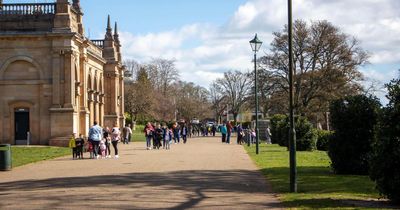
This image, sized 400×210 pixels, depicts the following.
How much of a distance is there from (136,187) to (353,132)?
7278 mm

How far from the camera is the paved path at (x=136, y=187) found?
43.1 feet

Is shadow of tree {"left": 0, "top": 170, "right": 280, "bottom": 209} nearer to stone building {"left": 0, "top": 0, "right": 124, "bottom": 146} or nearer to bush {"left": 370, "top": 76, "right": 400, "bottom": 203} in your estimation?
bush {"left": 370, "top": 76, "right": 400, "bottom": 203}

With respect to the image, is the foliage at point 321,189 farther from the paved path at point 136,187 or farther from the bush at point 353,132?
the bush at point 353,132

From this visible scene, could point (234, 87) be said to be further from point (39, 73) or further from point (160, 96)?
point (39, 73)

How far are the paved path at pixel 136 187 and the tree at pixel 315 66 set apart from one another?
129ft

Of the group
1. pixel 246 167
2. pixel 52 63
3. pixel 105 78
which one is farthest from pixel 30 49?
pixel 246 167

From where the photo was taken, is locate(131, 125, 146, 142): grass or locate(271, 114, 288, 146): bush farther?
locate(131, 125, 146, 142): grass

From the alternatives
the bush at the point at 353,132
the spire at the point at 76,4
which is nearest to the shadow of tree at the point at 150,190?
the bush at the point at 353,132

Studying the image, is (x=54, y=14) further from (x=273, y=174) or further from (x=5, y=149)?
(x=273, y=174)

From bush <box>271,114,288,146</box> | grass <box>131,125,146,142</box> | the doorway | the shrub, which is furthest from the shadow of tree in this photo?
grass <box>131,125,146,142</box>

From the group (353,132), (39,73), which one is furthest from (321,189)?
(39,73)

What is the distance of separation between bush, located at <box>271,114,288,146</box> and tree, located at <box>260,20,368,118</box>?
10.1m

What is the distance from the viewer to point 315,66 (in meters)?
63.2

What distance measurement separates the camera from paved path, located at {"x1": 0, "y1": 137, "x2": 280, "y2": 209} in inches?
518
